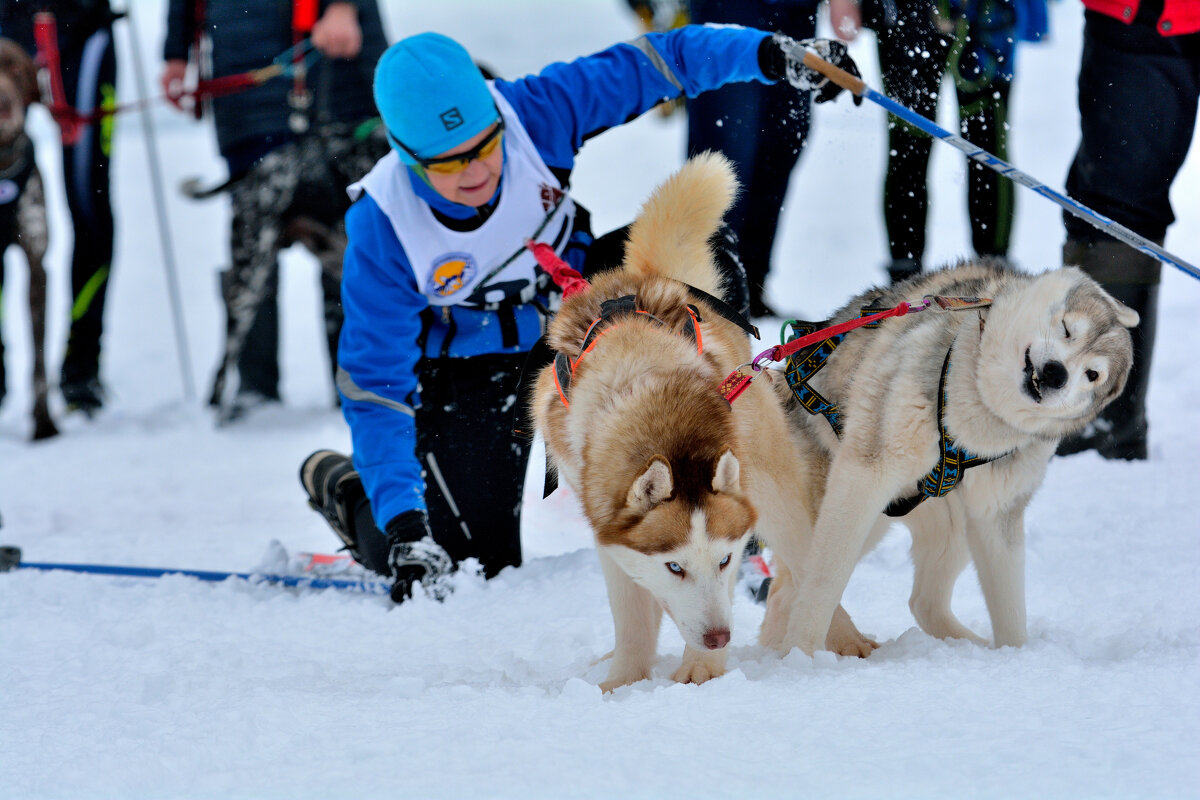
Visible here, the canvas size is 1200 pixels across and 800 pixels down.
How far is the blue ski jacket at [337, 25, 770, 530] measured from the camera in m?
2.79

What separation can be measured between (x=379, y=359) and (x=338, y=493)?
0.55 m

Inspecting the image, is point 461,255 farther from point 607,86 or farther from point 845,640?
point 845,640

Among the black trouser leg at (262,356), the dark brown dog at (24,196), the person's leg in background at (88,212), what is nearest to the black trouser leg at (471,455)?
the black trouser leg at (262,356)

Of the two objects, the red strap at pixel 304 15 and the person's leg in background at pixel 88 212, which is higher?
the red strap at pixel 304 15

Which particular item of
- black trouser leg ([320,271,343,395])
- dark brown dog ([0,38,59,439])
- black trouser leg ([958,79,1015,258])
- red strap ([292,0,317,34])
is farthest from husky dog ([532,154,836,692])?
dark brown dog ([0,38,59,439])

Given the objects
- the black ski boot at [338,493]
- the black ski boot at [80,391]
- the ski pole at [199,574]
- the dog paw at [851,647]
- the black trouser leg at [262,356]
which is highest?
the dog paw at [851,647]

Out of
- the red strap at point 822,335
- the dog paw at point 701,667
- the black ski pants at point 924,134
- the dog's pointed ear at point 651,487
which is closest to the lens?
the dog's pointed ear at point 651,487

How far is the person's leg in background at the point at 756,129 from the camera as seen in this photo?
2941mm

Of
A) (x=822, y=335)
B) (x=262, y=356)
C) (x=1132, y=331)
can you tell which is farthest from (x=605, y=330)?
(x=262, y=356)

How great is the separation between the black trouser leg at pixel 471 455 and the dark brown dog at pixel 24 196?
3.04 meters

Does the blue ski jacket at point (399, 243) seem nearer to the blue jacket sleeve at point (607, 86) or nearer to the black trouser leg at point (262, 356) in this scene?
the blue jacket sleeve at point (607, 86)

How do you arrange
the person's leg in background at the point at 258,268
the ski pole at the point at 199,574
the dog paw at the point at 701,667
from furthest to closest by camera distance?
the person's leg in background at the point at 258,268 < the ski pole at the point at 199,574 < the dog paw at the point at 701,667

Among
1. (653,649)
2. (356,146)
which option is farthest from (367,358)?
(356,146)

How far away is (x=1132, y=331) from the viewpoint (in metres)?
2.85
